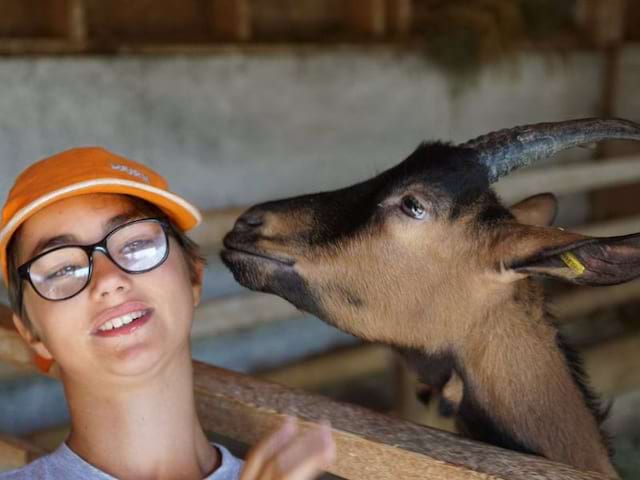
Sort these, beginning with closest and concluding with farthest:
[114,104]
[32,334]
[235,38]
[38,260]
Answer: [38,260] < [32,334] < [114,104] < [235,38]

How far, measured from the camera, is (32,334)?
177 cm

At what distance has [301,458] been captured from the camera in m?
1.31

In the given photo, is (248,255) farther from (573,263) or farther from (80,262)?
(573,263)

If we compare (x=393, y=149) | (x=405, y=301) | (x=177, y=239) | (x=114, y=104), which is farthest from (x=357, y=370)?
(x=177, y=239)

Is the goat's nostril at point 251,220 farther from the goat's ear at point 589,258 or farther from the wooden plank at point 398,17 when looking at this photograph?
the wooden plank at point 398,17

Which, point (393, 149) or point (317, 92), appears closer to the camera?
point (317, 92)

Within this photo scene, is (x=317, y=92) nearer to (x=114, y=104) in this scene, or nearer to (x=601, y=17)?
(x=114, y=104)

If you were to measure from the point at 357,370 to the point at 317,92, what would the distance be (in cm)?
173

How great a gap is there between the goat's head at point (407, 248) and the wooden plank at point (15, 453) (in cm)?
66

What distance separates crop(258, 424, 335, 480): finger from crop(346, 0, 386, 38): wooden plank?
4.57 meters

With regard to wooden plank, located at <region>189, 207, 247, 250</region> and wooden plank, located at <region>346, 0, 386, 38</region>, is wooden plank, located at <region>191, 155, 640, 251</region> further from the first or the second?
wooden plank, located at <region>346, 0, 386, 38</region>

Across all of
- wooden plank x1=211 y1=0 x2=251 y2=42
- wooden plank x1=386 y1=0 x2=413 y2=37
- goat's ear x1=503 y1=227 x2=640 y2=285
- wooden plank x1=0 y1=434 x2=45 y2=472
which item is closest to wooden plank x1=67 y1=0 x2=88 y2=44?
wooden plank x1=211 y1=0 x2=251 y2=42

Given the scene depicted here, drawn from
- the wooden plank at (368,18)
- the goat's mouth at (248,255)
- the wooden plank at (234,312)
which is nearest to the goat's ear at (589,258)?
the goat's mouth at (248,255)

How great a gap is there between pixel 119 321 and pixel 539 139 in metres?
1.07
